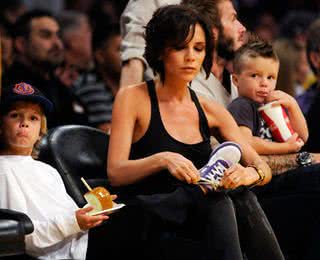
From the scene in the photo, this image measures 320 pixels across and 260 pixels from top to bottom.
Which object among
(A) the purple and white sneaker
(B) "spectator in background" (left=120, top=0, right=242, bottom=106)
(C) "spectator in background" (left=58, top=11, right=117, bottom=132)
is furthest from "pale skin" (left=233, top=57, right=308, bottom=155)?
(C) "spectator in background" (left=58, top=11, right=117, bottom=132)

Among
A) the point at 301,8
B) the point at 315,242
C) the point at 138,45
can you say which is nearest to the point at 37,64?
the point at 138,45

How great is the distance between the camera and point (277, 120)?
17.2 ft

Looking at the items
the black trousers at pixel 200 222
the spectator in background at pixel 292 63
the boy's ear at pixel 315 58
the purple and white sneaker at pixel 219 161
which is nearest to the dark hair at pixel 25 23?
the spectator in background at pixel 292 63

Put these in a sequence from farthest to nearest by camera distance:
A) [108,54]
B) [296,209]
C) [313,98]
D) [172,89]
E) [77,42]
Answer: [77,42], [108,54], [313,98], [296,209], [172,89]

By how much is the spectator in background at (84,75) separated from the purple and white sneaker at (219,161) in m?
2.60

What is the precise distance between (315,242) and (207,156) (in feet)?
2.01

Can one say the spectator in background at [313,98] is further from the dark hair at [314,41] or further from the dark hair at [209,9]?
the dark hair at [209,9]

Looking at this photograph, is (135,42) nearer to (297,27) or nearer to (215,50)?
(215,50)

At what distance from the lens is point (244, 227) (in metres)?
4.64

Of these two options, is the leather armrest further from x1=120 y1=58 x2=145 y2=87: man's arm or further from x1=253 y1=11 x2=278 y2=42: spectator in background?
x1=253 y1=11 x2=278 y2=42: spectator in background

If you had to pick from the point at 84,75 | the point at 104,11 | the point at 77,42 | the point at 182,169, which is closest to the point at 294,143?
the point at 182,169

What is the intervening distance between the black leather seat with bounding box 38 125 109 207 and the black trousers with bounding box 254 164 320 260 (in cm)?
80

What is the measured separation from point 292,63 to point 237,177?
379cm

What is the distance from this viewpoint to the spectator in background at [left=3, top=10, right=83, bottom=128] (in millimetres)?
7016
